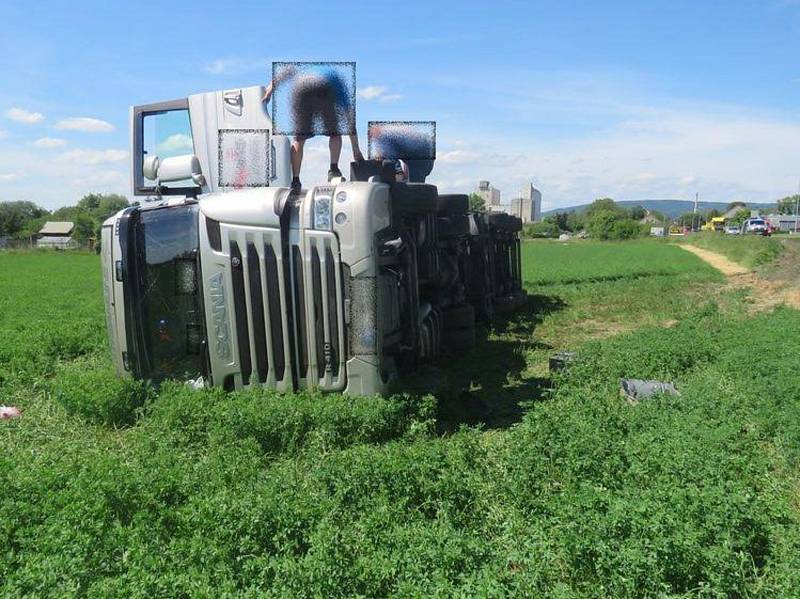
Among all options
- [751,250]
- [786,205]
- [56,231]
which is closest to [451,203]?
[751,250]

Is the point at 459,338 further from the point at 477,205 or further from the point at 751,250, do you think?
the point at 751,250

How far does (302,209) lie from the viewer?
689cm

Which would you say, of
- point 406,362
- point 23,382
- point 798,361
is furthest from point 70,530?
point 798,361

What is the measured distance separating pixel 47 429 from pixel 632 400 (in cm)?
600

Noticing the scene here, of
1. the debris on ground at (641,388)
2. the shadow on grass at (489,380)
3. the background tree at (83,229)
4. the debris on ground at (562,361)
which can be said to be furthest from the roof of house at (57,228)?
the debris on ground at (641,388)

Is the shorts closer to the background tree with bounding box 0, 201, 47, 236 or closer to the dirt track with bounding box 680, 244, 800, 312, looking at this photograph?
the dirt track with bounding box 680, 244, 800, 312

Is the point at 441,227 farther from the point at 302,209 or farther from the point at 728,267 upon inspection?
the point at 728,267

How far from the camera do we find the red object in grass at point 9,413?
737 cm

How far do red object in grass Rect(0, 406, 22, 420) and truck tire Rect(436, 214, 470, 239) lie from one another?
592cm

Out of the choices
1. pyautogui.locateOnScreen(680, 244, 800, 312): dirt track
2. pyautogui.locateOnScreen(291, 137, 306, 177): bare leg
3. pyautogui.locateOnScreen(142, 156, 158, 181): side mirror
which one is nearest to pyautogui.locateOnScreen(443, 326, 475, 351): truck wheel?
pyautogui.locateOnScreen(291, 137, 306, 177): bare leg

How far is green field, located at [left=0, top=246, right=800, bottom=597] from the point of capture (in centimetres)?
371

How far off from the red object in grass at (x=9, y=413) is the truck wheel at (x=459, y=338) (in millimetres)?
5785

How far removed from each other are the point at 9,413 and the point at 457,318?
6.13 m

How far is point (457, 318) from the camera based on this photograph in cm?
1093
